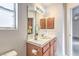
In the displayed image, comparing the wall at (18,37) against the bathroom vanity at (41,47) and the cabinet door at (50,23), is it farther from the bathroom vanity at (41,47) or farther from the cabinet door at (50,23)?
the cabinet door at (50,23)

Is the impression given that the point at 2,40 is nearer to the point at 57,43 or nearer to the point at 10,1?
the point at 10,1

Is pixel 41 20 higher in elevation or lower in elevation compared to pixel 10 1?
lower

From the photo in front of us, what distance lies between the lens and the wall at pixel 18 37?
1128 mm

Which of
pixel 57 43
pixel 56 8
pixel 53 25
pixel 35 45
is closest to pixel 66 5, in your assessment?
pixel 56 8

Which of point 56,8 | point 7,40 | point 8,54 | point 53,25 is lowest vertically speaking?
point 8,54

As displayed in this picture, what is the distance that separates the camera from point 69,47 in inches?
46.3

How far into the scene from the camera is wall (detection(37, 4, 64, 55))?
1.15m

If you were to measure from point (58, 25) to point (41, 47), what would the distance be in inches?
11.1

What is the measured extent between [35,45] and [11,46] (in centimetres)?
24

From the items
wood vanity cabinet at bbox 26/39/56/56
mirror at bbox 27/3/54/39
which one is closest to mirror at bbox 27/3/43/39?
mirror at bbox 27/3/54/39

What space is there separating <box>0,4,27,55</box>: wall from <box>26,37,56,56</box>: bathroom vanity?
64 millimetres

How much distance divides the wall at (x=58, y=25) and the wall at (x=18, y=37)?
19 centimetres

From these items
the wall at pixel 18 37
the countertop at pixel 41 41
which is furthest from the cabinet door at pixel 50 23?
the wall at pixel 18 37

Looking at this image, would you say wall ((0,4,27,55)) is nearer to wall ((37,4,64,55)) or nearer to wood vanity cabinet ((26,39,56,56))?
wood vanity cabinet ((26,39,56,56))
